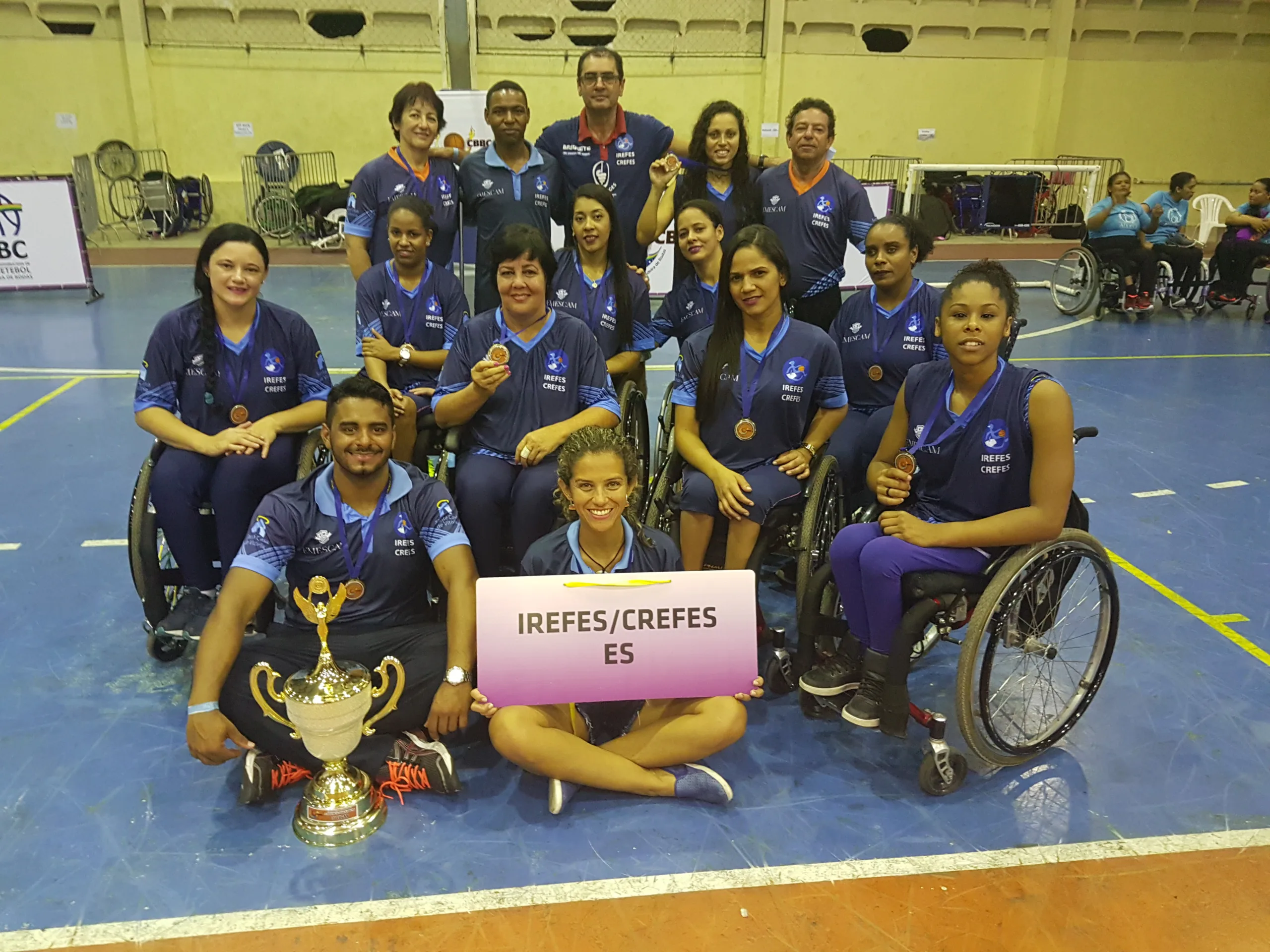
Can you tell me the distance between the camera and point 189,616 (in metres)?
2.92

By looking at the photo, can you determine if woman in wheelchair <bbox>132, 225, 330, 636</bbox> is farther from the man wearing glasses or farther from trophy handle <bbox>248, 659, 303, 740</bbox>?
the man wearing glasses

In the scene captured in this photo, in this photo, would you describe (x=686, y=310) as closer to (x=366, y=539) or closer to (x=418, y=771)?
(x=366, y=539)

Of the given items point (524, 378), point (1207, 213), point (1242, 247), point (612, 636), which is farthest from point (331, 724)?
point (1207, 213)

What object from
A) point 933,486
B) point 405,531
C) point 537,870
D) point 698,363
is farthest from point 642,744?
point 698,363

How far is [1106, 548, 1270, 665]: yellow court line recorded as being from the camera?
125 inches

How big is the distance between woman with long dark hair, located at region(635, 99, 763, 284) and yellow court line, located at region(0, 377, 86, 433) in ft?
13.1

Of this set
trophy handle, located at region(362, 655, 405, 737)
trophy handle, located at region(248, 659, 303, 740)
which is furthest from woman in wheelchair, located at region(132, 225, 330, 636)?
trophy handle, located at region(362, 655, 405, 737)

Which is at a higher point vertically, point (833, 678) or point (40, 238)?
point (40, 238)

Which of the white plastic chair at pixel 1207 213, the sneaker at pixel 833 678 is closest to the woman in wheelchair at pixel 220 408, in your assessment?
the sneaker at pixel 833 678

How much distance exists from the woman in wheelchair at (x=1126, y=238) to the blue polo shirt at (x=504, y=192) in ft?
20.7

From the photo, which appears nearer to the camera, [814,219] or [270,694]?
[270,694]

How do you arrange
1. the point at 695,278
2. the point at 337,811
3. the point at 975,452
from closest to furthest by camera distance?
1. the point at 337,811
2. the point at 975,452
3. the point at 695,278

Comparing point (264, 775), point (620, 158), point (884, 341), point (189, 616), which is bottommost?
point (264, 775)

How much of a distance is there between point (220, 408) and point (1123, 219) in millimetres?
8120
